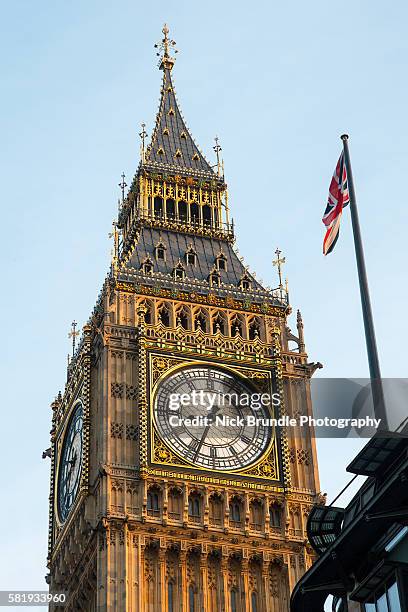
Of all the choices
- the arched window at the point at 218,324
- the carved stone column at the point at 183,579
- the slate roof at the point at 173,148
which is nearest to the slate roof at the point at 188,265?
the arched window at the point at 218,324

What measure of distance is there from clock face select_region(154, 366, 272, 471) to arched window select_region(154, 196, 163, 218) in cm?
1399

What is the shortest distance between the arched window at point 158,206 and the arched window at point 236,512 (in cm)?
2038

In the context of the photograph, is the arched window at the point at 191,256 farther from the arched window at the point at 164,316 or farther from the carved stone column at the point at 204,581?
the carved stone column at the point at 204,581

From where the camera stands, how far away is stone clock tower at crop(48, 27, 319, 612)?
211 ft

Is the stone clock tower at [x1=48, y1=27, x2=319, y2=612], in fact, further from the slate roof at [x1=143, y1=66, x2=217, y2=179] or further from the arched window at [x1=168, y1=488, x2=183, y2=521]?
the slate roof at [x1=143, y1=66, x2=217, y2=179]

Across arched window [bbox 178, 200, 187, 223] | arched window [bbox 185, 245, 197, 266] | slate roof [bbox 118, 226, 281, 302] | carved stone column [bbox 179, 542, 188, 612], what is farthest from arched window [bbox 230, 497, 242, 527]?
arched window [bbox 178, 200, 187, 223]

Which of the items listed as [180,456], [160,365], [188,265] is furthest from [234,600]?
[188,265]

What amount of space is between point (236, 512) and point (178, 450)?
385cm

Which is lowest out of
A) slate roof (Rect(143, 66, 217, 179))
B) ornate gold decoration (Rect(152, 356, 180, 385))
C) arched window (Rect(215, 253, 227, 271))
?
ornate gold decoration (Rect(152, 356, 180, 385))

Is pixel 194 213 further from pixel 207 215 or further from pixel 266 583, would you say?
pixel 266 583

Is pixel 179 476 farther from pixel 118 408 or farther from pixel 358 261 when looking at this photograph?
pixel 358 261

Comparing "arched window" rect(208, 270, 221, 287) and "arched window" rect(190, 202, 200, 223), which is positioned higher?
"arched window" rect(190, 202, 200, 223)

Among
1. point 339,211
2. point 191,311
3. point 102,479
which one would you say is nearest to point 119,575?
point 102,479

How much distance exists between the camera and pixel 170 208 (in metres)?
82.4
